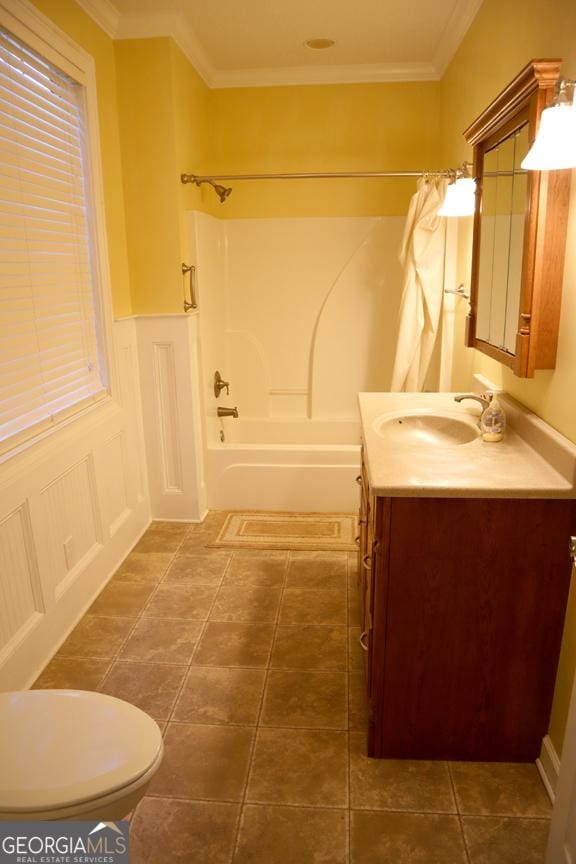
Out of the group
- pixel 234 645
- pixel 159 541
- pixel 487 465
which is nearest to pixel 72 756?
pixel 234 645

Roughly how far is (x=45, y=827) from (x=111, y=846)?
0.53ft

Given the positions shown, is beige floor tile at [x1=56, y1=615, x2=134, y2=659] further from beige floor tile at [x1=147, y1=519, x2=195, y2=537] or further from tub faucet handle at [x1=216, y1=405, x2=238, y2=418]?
tub faucet handle at [x1=216, y1=405, x2=238, y2=418]

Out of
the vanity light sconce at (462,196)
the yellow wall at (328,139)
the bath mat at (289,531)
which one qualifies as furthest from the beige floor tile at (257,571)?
the yellow wall at (328,139)

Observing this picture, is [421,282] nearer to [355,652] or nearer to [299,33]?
[299,33]

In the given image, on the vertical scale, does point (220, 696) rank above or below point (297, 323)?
below

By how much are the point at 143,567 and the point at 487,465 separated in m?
1.82

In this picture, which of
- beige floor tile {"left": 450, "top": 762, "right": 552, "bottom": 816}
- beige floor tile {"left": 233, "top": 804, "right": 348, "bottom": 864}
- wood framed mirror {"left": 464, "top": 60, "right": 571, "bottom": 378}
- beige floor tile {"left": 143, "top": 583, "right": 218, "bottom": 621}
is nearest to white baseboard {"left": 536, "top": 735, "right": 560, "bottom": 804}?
beige floor tile {"left": 450, "top": 762, "right": 552, "bottom": 816}

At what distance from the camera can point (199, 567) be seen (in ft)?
9.52

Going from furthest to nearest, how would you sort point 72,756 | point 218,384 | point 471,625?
point 218,384
point 471,625
point 72,756

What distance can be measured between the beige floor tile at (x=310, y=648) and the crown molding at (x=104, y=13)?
104 inches

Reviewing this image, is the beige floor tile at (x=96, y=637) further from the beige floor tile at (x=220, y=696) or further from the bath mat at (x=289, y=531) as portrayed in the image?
the bath mat at (x=289, y=531)

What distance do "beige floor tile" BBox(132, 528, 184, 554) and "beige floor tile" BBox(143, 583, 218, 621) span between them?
1.18 ft

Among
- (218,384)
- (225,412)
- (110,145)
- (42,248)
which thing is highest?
(110,145)

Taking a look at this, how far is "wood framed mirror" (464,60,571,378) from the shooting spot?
1653 mm
